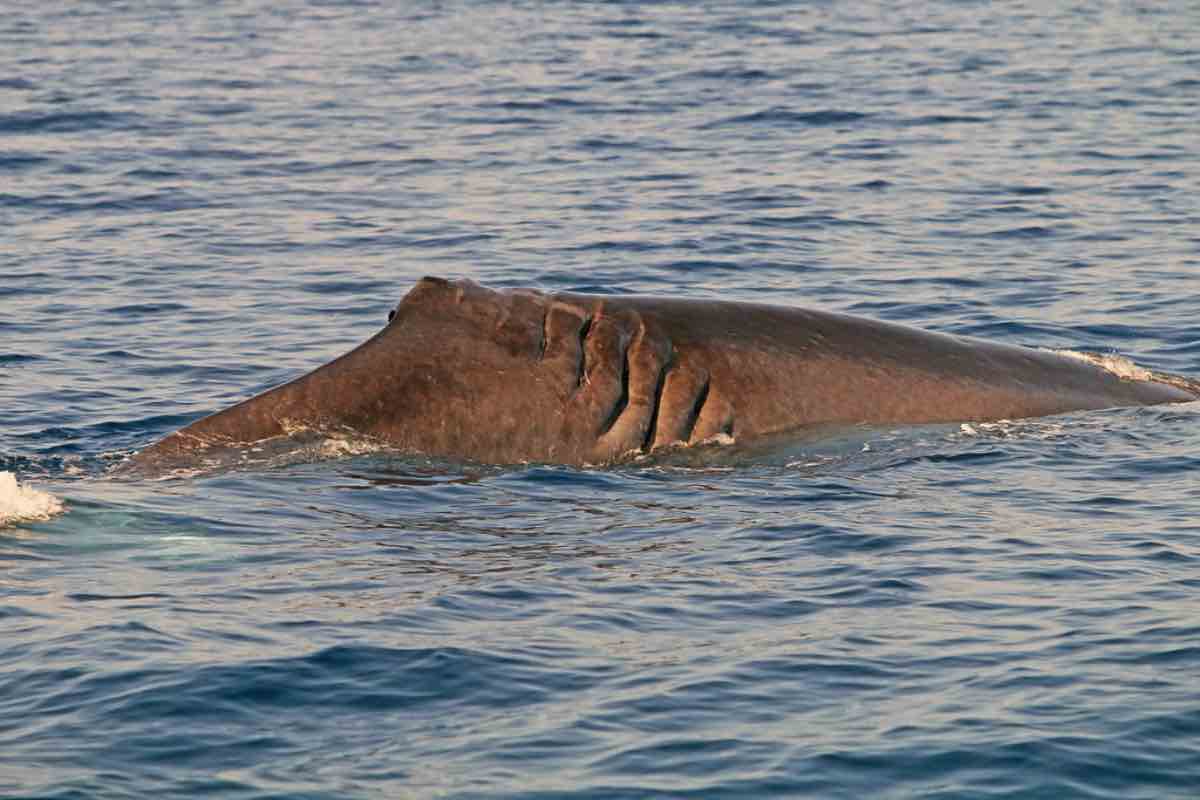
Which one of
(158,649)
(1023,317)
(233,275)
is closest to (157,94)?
(233,275)

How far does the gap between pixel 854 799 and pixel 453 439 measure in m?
5.17

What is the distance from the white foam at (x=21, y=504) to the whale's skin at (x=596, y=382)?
37.6 inches

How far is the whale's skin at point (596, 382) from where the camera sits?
1305cm

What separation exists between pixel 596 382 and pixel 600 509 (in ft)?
3.40

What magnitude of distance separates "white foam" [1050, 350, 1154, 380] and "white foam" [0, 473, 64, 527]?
6641mm

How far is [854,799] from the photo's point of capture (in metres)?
8.40

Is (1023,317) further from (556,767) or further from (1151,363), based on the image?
(556,767)

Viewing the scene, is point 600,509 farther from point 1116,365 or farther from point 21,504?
point 1116,365

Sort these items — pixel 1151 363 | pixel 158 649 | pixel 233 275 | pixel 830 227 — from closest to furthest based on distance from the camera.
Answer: pixel 158 649 → pixel 1151 363 → pixel 233 275 → pixel 830 227

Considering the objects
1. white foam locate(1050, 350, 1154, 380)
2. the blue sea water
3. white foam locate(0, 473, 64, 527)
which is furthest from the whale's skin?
white foam locate(1050, 350, 1154, 380)

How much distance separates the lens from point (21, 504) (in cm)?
1219

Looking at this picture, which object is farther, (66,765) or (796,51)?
(796,51)

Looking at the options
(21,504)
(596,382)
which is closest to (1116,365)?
(596,382)

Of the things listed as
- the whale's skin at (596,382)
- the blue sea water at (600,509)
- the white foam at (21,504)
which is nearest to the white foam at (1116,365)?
the blue sea water at (600,509)
